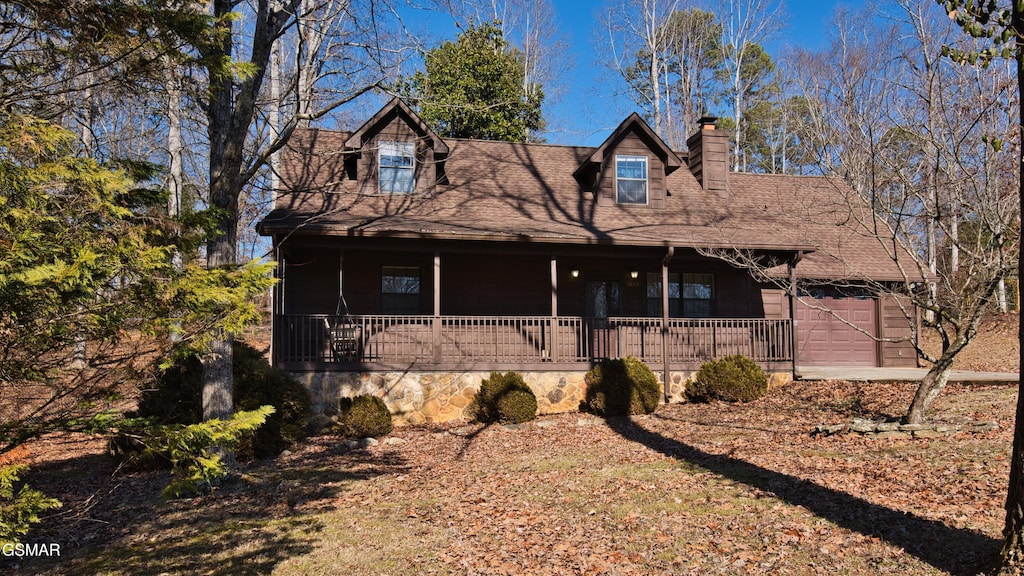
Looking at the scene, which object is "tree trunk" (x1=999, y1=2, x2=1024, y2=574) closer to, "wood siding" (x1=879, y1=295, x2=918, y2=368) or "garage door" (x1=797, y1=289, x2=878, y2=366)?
"garage door" (x1=797, y1=289, x2=878, y2=366)

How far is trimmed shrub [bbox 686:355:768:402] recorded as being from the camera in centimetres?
1391

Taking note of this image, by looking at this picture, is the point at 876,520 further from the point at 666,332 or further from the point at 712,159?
the point at 712,159

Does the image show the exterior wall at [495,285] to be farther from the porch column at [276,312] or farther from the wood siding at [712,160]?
the wood siding at [712,160]

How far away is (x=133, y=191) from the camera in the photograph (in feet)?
17.2

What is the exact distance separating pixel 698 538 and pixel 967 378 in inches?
391

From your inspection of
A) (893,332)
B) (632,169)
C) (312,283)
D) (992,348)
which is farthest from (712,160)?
(992,348)

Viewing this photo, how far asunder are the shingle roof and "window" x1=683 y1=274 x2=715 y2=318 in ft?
5.09

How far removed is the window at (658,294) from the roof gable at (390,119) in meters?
5.95

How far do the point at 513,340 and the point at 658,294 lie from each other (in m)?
4.32

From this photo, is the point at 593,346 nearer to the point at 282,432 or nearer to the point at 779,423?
the point at 779,423

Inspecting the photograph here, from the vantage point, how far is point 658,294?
17.2 meters

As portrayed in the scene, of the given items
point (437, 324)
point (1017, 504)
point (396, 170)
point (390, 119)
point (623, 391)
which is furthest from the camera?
point (396, 170)

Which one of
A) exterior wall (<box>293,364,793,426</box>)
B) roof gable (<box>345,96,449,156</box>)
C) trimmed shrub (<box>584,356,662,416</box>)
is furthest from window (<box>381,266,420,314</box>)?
trimmed shrub (<box>584,356,662,416</box>)

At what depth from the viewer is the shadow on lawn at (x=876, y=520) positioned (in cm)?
554
